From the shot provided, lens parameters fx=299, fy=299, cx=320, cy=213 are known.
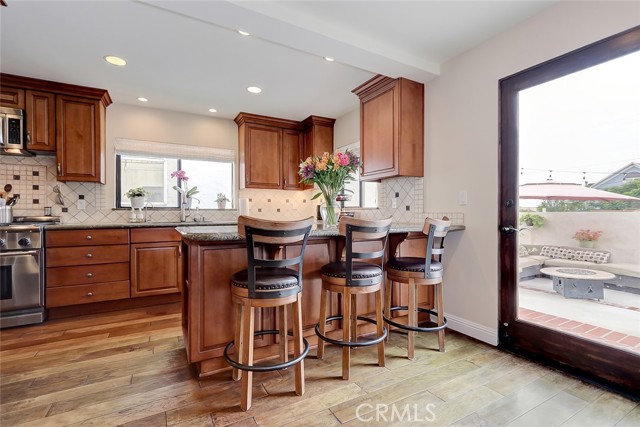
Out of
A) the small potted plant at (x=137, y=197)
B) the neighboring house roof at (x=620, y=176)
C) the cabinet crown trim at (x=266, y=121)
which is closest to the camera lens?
the neighboring house roof at (x=620, y=176)

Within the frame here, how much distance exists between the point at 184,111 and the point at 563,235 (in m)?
4.41

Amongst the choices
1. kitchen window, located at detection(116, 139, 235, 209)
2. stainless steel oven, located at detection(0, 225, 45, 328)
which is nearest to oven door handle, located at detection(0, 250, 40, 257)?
stainless steel oven, located at detection(0, 225, 45, 328)

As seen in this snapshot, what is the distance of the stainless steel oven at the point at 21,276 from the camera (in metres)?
2.74

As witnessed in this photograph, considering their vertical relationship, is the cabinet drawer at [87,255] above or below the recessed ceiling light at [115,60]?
below

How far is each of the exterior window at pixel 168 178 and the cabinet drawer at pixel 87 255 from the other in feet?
3.05

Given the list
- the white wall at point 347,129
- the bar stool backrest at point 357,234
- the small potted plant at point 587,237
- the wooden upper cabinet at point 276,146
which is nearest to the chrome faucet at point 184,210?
the wooden upper cabinet at point 276,146

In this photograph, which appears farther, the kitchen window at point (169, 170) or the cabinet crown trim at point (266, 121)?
the cabinet crown trim at point (266, 121)

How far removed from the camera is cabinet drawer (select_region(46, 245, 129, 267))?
2951mm

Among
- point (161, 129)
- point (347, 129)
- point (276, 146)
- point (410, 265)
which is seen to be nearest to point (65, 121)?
point (161, 129)

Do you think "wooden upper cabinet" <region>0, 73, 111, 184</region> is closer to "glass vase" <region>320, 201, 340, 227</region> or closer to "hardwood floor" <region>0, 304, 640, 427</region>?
"hardwood floor" <region>0, 304, 640, 427</region>

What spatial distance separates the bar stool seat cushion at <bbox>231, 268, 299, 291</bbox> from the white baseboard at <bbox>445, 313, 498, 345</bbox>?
172cm

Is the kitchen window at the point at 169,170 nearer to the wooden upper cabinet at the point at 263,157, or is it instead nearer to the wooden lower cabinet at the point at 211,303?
the wooden upper cabinet at the point at 263,157

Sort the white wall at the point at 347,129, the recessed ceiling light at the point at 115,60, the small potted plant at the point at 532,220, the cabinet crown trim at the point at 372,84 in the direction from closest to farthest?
1. the small potted plant at the point at 532,220
2. the recessed ceiling light at the point at 115,60
3. the cabinet crown trim at the point at 372,84
4. the white wall at the point at 347,129

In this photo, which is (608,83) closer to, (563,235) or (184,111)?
(563,235)
